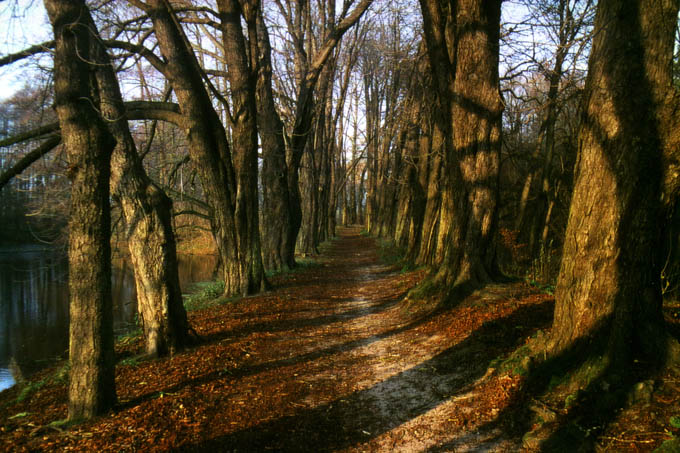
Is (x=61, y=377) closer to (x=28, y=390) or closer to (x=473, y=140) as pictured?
(x=28, y=390)

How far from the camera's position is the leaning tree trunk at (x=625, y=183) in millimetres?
3684

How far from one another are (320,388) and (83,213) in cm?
329

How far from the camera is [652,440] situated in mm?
3080

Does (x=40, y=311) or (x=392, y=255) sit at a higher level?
(x=392, y=255)

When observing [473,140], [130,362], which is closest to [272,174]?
[473,140]

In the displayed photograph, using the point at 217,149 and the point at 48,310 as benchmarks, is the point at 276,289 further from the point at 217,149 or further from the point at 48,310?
the point at 48,310

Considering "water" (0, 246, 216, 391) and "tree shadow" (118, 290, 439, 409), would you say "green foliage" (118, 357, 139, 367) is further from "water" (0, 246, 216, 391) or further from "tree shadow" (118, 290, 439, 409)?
"water" (0, 246, 216, 391)

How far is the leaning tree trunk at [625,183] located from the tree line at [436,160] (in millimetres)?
12

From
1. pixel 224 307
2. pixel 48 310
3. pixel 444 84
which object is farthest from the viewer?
pixel 48 310

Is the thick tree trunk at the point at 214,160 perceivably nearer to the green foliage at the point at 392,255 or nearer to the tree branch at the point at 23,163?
the tree branch at the point at 23,163

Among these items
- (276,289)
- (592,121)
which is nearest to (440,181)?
(276,289)

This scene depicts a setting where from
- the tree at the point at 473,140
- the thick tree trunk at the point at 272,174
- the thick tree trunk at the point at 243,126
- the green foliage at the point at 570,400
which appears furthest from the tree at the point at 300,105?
the green foliage at the point at 570,400

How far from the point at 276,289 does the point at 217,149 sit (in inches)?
158

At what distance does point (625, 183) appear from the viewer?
12.3 ft
